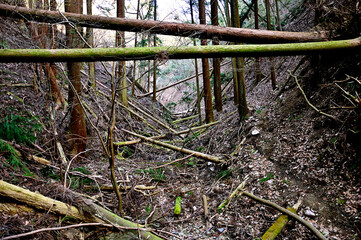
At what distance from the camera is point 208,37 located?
499 cm

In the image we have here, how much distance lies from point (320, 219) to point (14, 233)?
4.09m

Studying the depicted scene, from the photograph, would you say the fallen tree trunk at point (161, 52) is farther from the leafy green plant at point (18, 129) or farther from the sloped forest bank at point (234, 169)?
the leafy green plant at point (18, 129)

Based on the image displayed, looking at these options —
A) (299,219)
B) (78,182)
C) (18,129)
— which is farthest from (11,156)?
(299,219)

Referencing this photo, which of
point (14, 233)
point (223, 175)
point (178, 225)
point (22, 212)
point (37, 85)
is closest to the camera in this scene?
point (14, 233)

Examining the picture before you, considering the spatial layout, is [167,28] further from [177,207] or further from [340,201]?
[340,201]

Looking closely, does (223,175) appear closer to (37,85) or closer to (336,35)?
(336,35)

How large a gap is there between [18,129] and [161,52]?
344 centimetres

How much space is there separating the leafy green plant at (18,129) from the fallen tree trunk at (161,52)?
2.03 metres

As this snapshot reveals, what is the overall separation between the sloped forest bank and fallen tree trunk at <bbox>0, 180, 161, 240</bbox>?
0.28 feet

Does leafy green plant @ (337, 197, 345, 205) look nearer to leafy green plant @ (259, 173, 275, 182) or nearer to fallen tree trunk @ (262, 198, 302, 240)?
fallen tree trunk @ (262, 198, 302, 240)

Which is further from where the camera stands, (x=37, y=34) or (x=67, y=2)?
(x=67, y=2)

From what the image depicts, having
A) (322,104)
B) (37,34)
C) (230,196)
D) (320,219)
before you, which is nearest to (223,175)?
(230,196)

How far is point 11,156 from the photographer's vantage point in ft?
12.7

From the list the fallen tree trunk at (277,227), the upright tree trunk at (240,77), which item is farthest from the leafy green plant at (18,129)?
the upright tree trunk at (240,77)
